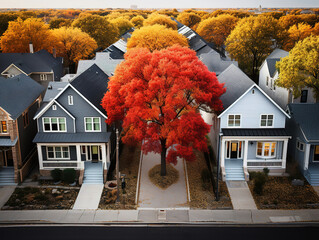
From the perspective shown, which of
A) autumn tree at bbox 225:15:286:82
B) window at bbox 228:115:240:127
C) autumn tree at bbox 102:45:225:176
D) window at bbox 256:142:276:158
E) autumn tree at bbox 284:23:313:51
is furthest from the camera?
autumn tree at bbox 284:23:313:51

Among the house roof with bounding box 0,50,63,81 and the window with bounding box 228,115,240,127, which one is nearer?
the window with bounding box 228,115,240,127

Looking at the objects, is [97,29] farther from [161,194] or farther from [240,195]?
[240,195]

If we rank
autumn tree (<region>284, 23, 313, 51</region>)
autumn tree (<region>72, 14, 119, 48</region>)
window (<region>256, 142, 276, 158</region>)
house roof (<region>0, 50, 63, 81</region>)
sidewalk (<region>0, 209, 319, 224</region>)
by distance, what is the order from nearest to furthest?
1. sidewalk (<region>0, 209, 319, 224</region>)
2. window (<region>256, 142, 276, 158</region>)
3. house roof (<region>0, 50, 63, 81</region>)
4. autumn tree (<region>284, 23, 313, 51</region>)
5. autumn tree (<region>72, 14, 119, 48</region>)

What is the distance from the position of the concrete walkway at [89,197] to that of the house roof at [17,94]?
1005 centimetres

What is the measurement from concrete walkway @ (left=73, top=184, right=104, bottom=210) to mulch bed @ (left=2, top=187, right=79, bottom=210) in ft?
1.76

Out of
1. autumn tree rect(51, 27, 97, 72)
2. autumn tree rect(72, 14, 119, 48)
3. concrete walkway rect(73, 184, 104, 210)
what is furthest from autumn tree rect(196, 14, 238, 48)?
concrete walkway rect(73, 184, 104, 210)

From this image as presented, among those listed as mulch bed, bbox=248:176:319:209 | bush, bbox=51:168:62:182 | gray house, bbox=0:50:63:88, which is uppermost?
gray house, bbox=0:50:63:88

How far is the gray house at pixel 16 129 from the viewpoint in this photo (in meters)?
32.7

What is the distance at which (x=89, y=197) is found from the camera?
30750 millimetres

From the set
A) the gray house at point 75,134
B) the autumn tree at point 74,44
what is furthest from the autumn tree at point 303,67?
the autumn tree at point 74,44

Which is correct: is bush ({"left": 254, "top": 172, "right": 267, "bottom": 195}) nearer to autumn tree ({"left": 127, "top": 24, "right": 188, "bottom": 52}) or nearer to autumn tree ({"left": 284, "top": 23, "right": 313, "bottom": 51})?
autumn tree ({"left": 127, "top": 24, "right": 188, "bottom": 52})

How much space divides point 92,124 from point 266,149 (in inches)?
725

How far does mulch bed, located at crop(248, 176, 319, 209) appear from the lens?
29.3 metres

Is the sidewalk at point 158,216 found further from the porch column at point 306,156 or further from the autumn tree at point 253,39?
the autumn tree at point 253,39
